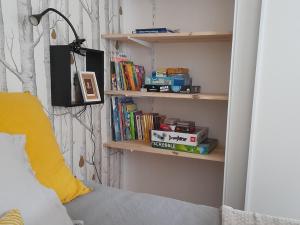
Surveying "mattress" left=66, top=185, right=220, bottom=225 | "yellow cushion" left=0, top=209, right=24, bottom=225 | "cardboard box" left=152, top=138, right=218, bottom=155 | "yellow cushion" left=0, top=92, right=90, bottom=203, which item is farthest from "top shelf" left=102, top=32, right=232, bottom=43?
"yellow cushion" left=0, top=209, right=24, bottom=225

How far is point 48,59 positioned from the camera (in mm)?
1375

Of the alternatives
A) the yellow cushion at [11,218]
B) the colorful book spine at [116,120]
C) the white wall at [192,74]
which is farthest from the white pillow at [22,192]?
the white wall at [192,74]

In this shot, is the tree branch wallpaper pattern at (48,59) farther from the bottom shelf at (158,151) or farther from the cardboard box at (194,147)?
the cardboard box at (194,147)

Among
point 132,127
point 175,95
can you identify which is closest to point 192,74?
point 175,95

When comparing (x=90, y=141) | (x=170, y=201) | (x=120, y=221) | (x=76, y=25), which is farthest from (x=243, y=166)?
(x=76, y=25)

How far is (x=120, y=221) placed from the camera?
0.96 m

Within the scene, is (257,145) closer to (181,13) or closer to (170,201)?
(170,201)

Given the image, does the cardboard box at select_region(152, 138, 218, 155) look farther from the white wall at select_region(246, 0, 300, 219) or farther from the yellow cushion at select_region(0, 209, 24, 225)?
the yellow cushion at select_region(0, 209, 24, 225)

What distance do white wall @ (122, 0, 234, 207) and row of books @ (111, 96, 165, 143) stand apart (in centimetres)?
18

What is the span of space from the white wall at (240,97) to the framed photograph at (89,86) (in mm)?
797

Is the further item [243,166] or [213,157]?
[213,157]

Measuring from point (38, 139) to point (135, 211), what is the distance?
476mm

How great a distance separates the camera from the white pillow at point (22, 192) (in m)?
0.71

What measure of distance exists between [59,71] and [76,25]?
37 cm
